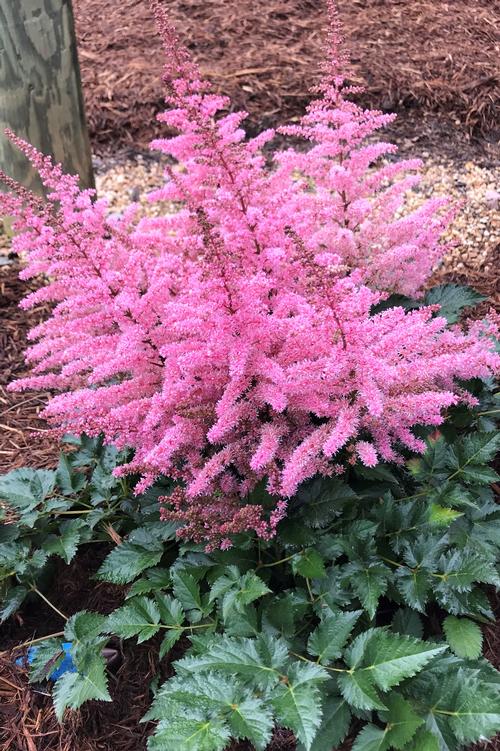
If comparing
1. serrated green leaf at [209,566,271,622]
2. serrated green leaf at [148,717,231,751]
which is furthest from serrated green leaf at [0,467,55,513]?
serrated green leaf at [148,717,231,751]

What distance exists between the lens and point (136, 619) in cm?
217

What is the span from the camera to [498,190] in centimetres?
476

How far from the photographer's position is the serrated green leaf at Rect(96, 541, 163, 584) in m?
2.32

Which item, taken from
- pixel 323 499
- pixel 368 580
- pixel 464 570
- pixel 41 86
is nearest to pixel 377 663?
pixel 368 580

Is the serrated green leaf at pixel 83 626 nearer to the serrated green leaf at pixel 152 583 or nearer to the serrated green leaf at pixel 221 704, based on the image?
the serrated green leaf at pixel 152 583

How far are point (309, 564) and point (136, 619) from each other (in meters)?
0.54

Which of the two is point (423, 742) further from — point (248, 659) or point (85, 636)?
point (85, 636)

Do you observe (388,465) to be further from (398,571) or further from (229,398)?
(229,398)

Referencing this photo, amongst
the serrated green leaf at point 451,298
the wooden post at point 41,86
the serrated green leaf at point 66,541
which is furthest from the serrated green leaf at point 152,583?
the wooden post at point 41,86

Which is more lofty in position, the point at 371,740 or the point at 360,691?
the point at 360,691

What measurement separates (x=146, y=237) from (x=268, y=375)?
36.0 inches

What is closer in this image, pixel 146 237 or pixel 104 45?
pixel 146 237

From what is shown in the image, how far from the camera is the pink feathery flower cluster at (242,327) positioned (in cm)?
209

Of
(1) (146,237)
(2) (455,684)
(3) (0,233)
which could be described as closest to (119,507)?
(1) (146,237)
